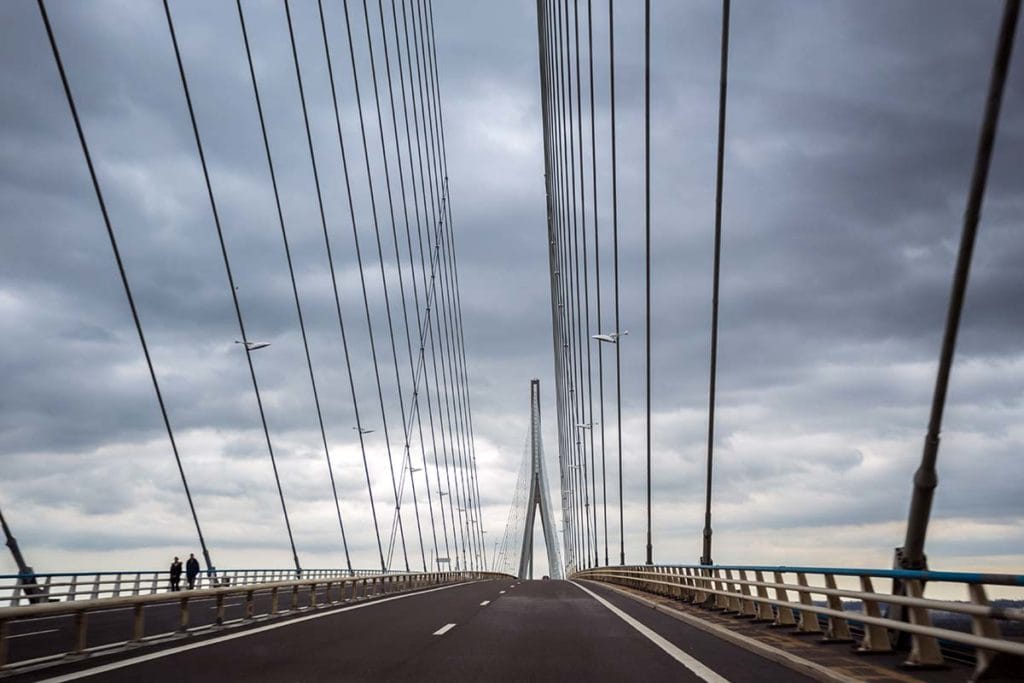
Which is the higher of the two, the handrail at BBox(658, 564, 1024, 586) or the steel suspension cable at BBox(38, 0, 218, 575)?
the steel suspension cable at BBox(38, 0, 218, 575)

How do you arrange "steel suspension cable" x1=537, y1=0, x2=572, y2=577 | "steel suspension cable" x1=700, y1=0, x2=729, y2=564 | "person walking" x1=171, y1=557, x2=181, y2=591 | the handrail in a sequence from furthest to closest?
"steel suspension cable" x1=537, y1=0, x2=572, y2=577
"person walking" x1=171, y1=557, x2=181, y2=591
"steel suspension cable" x1=700, y1=0, x2=729, y2=564
the handrail

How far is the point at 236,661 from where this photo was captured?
34.6 feet

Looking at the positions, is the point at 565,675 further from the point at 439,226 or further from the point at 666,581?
the point at 439,226

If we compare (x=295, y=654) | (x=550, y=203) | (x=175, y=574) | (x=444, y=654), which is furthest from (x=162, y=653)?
(x=550, y=203)

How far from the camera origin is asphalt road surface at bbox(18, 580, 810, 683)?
938 centimetres

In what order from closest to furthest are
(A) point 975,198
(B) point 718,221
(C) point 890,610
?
(A) point 975,198 < (C) point 890,610 < (B) point 718,221

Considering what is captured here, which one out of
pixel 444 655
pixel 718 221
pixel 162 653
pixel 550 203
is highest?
pixel 550 203

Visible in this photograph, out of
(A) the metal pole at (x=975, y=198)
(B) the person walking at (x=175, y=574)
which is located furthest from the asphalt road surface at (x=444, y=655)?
(B) the person walking at (x=175, y=574)

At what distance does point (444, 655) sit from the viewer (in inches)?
437

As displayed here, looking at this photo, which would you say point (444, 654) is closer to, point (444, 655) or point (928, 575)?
point (444, 655)

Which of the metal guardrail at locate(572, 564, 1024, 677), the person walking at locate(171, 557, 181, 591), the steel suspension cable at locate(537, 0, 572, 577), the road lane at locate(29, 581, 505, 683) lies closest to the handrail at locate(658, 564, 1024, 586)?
the metal guardrail at locate(572, 564, 1024, 677)

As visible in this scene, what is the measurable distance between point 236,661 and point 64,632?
9585 millimetres

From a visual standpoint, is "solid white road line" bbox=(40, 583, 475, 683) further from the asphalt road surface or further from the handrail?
the handrail

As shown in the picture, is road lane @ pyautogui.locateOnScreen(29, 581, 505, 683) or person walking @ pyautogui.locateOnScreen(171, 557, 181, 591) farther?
person walking @ pyautogui.locateOnScreen(171, 557, 181, 591)
